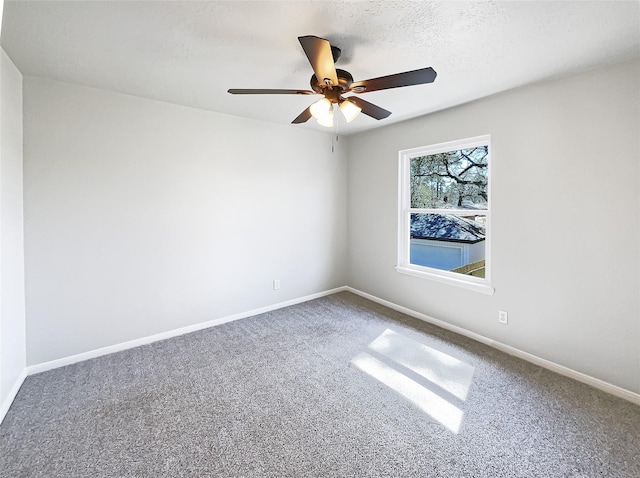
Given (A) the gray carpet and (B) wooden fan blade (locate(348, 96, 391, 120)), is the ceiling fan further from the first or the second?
(A) the gray carpet

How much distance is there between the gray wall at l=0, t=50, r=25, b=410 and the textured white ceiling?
26 centimetres

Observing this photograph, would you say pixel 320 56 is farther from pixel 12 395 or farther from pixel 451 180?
pixel 12 395

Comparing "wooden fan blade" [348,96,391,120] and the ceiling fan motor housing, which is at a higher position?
the ceiling fan motor housing

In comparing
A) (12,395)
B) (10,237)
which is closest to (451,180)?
(10,237)

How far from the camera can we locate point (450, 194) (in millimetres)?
3369

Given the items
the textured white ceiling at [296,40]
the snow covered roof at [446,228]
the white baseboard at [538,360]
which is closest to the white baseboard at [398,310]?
the white baseboard at [538,360]

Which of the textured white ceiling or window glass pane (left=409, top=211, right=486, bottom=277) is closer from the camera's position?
the textured white ceiling

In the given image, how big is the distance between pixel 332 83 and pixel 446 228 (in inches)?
88.3

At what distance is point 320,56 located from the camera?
163 cm

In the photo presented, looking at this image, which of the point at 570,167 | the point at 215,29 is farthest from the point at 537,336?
the point at 215,29

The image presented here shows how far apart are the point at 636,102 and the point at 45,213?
440cm

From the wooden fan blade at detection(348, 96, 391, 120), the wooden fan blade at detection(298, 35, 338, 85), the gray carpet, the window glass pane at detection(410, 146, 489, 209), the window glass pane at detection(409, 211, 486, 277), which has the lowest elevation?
the gray carpet

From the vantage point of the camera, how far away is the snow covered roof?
3.23 m

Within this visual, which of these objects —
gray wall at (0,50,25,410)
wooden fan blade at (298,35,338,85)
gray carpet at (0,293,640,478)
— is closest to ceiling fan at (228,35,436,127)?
wooden fan blade at (298,35,338,85)
